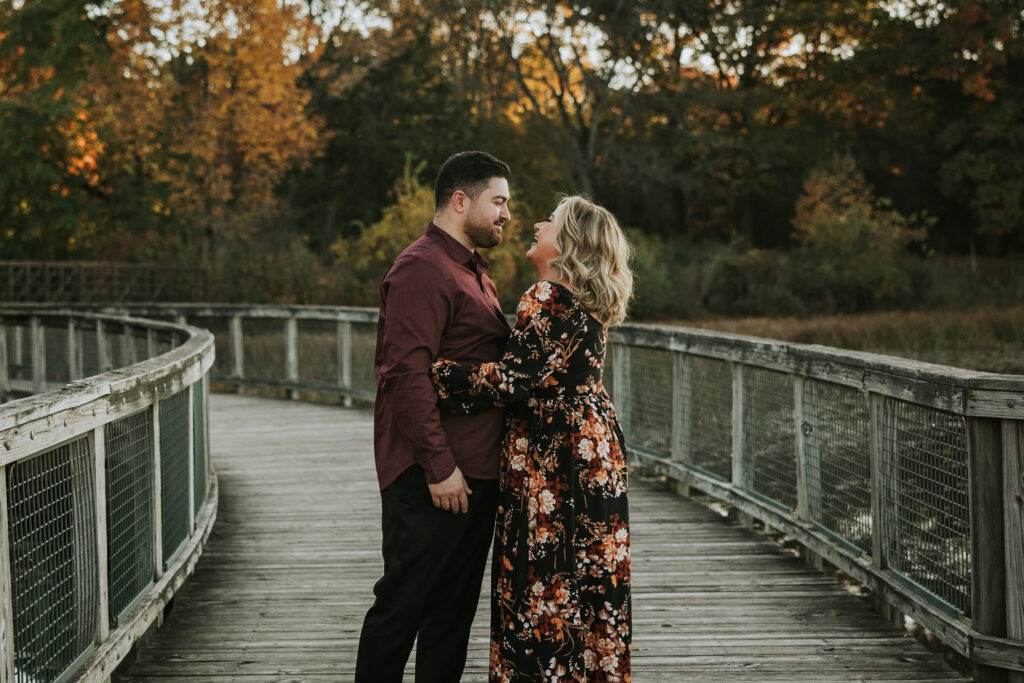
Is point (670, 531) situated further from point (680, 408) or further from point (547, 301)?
point (547, 301)

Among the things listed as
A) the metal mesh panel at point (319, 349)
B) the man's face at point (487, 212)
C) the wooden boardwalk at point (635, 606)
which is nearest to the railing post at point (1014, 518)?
the wooden boardwalk at point (635, 606)

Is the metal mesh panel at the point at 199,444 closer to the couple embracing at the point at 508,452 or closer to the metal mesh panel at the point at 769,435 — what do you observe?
the couple embracing at the point at 508,452

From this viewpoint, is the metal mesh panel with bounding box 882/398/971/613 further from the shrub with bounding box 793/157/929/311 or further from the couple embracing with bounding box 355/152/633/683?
the shrub with bounding box 793/157/929/311

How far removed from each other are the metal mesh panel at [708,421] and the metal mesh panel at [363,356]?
5.67 metres

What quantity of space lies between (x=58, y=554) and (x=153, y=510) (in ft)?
3.96

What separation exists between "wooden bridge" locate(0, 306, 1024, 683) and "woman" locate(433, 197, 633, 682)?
743mm

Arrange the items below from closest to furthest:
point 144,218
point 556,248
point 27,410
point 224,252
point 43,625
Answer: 1. point 27,410
2. point 43,625
3. point 556,248
4. point 224,252
5. point 144,218

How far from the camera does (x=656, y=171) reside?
1421 inches

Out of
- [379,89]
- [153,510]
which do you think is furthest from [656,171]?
[153,510]

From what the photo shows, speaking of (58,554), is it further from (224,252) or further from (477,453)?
(224,252)

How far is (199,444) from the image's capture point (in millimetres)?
6434

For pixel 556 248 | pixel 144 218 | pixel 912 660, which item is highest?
pixel 144 218

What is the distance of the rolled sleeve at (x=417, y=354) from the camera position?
11.5 feet

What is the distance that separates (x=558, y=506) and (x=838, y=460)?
2.32 metres
